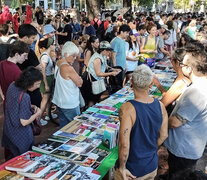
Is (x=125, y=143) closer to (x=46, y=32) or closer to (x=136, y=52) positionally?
(x=46, y=32)

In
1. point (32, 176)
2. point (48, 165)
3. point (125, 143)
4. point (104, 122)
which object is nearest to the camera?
point (125, 143)

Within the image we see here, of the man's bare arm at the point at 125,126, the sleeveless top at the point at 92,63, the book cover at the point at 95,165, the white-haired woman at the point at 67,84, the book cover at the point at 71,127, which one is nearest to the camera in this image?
the man's bare arm at the point at 125,126

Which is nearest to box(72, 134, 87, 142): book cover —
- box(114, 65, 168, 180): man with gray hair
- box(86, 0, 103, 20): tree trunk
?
box(114, 65, 168, 180): man with gray hair

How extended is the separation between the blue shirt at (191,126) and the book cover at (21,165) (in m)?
1.34

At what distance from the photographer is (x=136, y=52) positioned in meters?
5.81

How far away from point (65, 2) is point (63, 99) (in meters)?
29.4

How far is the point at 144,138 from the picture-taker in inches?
77.7

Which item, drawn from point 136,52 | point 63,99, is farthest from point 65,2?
point 63,99

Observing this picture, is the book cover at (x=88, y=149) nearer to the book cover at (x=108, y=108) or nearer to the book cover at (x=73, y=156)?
the book cover at (x=73, y=156)

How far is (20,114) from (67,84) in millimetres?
990

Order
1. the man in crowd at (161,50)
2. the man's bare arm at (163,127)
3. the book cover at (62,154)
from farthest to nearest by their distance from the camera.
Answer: the man in crowd at (161,50) → the book cover at (62,154) → the man's bare arm at (163,127)

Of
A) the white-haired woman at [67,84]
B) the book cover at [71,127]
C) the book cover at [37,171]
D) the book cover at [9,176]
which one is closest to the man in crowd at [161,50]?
the white-haired woman at [67,84]

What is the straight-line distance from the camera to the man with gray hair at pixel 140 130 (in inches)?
73.1

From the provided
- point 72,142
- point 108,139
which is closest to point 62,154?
point 72,142
